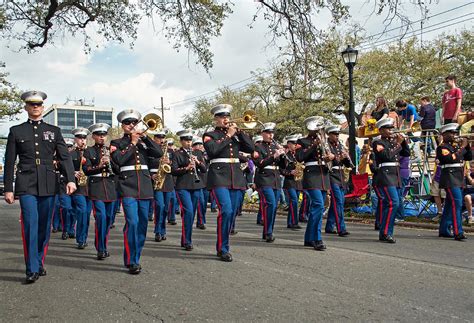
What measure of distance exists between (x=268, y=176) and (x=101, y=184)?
361 cm

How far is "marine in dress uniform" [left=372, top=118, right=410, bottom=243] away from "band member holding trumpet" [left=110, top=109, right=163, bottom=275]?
438cm

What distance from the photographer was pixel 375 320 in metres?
4.72

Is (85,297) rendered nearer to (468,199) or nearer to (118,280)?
(118,280)

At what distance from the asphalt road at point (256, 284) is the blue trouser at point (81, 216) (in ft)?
1.35

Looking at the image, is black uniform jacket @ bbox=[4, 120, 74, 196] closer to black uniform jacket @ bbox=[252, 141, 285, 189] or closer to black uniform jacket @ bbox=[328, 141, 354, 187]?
black uniform jacket @ bbox=[252, 141, 285, 189]

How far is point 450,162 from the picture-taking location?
387 inches

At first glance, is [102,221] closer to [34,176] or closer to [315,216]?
[34,176]

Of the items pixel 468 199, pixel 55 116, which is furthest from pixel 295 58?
pixel 55 116

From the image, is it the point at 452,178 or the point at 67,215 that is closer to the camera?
the point at 452,178

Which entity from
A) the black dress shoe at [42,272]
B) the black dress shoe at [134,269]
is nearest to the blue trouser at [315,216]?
the black dress shoe at [134,269]

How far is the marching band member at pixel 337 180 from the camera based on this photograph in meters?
10.3

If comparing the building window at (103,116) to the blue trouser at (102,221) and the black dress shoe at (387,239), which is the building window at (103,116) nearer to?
the blue trouser at (102,221)

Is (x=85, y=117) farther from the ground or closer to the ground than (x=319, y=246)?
farther from the ground

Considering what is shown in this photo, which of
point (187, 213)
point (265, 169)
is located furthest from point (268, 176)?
Result: point (187, 213)
